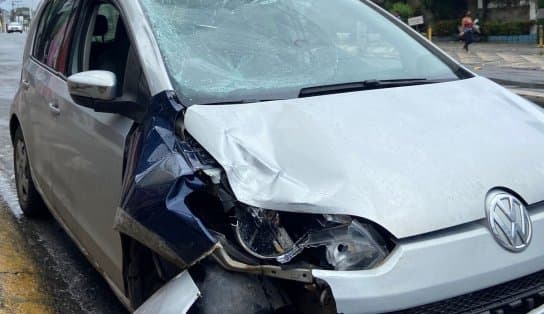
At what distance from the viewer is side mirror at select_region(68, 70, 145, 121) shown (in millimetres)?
2861

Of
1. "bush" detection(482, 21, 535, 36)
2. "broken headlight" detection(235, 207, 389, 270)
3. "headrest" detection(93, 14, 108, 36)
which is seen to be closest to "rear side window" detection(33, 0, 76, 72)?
"headrest" detection(93, 14, 108, 36)

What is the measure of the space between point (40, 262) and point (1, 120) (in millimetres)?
5808

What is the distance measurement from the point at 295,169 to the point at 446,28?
36.0 meters

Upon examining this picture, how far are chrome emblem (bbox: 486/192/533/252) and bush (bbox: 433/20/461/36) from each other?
3548cm

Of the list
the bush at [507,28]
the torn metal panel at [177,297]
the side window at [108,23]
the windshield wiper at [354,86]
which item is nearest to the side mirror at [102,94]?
the side window at [108,23]

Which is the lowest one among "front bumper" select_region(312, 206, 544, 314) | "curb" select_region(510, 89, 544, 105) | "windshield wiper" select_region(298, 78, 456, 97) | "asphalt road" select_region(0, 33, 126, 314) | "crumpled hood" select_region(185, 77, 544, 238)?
"curb" select_region(510, 89, 544, 105)

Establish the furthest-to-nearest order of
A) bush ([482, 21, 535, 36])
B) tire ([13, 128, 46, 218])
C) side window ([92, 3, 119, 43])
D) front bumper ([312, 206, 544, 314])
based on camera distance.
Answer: bush ([482, 21, 535, 36]) < tire ([13, 128, 46, 218]) < side window ([92, 3, 119, 43]) < front bumper ([312, 206, 544, 314])

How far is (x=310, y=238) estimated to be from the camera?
2100mm

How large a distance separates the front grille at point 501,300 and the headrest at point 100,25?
7.50 ft

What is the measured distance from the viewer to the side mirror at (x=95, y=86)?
287cm

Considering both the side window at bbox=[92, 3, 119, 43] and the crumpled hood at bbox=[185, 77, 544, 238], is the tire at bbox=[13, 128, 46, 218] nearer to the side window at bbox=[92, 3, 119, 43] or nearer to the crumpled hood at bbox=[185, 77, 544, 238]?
the side window at bbox=[92, 3, 119, 43]

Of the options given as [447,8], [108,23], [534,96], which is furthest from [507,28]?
[108,23]

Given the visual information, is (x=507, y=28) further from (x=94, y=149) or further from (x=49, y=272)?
(x=94, y=149)

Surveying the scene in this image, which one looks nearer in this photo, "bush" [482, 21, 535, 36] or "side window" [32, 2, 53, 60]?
"side window" [32, 2, 53, 60]
